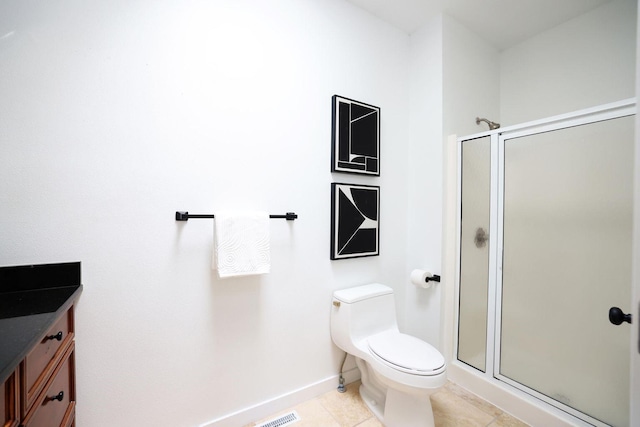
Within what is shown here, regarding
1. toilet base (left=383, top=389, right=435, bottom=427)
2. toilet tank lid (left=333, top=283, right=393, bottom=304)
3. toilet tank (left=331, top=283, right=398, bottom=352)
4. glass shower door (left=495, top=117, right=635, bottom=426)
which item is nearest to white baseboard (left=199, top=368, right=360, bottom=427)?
toilet tank (left=331, top=283, right=398, bottom=352)

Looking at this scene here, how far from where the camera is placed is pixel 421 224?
6.78 ft

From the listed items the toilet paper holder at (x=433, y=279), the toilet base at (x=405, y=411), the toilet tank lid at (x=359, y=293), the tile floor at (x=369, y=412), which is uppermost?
the toilet paper holder at (x=433, y=279)

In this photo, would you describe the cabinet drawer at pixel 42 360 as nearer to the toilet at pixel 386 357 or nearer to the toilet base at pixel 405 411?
the toilet at pixel 386 357

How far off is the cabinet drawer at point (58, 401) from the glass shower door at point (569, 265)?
2208mm

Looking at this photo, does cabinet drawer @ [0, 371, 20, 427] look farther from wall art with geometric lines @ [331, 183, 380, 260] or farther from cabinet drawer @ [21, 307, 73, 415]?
wall art with geometric lines @ [331, 183, 380, 260]

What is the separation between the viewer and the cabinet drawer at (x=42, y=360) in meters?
0.70

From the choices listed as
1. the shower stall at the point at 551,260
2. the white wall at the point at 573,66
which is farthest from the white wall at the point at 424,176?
the white wall at the point at 573,66

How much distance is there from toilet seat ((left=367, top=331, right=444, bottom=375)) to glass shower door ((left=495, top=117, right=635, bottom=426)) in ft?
2.13

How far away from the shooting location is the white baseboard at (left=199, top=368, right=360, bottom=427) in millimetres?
1450

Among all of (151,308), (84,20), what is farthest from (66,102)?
(151,308)

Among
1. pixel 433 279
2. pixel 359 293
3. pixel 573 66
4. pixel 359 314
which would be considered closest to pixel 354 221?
pixel 359 293

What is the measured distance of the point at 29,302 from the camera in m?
0.94

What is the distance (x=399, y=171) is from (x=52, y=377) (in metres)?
2.11

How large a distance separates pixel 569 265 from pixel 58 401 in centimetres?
243
